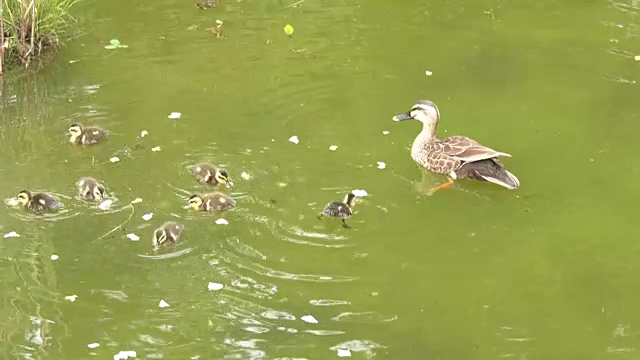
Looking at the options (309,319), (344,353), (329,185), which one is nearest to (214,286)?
(309,319)

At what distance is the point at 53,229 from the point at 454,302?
310cm

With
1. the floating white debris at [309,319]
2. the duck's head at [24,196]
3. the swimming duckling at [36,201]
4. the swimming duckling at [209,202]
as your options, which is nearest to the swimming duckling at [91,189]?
the swimming duckling at [36,201]

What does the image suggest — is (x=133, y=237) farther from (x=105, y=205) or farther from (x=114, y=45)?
(x=114, y=45)

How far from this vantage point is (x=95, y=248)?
7.82 m

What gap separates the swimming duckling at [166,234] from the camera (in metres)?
7.71

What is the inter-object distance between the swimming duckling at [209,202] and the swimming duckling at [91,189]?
731mm

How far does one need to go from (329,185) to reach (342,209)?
635mm

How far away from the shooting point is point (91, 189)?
828 centimetres

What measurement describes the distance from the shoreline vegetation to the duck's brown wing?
14.1 ft

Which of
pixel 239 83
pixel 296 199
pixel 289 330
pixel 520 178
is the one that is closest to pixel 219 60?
pixel 239 83

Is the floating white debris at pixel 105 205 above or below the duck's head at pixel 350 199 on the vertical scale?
below

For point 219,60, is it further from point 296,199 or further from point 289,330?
point 289,330

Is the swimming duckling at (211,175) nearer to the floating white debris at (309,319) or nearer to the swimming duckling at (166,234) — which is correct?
the swimming duckling at (166,234)

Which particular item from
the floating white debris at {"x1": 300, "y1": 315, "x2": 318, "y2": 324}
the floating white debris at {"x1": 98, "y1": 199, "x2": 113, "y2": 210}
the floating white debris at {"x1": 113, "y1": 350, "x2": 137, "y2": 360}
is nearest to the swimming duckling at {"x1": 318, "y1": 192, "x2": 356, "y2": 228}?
the floating white debris at {"x1": 300, "y1": 315, "x2": 318, "y2": 324}
